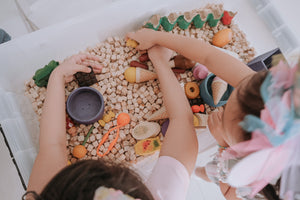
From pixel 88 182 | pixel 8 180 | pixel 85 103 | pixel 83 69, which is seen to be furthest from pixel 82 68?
pixel 8 180

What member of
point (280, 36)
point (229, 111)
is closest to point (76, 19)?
point (229, 111)

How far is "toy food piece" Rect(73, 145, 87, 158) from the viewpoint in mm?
730

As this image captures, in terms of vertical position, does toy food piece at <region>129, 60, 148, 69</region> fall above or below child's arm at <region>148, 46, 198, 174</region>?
above

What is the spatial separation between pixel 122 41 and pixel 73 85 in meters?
0.25

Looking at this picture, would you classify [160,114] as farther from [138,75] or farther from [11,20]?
[11,20]

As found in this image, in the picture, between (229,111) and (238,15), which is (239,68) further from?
(238,15)

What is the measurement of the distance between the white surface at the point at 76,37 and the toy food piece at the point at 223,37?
173mm

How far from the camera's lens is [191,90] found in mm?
798

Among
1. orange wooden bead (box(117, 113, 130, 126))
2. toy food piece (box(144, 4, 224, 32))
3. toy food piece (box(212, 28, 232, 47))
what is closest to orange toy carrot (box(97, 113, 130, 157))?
orange wooden bead (box(117, 113, 130, 126))

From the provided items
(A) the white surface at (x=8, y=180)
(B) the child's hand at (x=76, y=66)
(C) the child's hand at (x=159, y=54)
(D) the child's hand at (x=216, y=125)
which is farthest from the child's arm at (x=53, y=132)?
(D) the child's hand at (x=216, y=125)

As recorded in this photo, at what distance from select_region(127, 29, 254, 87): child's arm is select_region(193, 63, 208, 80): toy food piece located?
2.4 inches

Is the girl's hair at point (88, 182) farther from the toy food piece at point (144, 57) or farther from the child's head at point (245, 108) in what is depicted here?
the toy food piece at point (144, 57)

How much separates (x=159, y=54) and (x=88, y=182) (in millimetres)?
503

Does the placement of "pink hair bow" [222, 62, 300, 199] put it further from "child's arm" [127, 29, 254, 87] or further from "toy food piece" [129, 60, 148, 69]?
"toy food piece" [129, 60, 148, 69]
